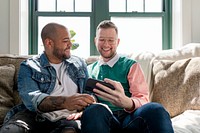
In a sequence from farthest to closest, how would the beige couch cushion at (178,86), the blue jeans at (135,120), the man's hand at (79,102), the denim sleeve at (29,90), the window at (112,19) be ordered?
1. the window at (112,19)
2. the beige couch cushion at (178,86)
3. the denim sleeve at (29,90)
4. the man's hand at (79,102)
5. the blue jeans at (135,120)

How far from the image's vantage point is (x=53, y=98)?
1.92 meters

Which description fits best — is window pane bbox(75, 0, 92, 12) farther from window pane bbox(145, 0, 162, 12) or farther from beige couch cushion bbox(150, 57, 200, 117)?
beige couch cushion bbox(150, 57, 200, 117)

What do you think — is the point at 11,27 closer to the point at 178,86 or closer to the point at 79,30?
the point at 79,30

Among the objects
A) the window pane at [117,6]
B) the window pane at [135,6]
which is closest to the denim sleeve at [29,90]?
the window pane at [117,6]

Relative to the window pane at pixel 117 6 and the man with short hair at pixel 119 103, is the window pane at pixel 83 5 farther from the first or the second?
the man with short hair at pixel 119 103

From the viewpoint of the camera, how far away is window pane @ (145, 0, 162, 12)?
358 cm

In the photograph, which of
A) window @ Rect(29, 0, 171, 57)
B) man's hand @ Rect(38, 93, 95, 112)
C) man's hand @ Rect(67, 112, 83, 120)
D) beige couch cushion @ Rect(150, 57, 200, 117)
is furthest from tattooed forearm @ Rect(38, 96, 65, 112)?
window @ Rect(29, 0, 171, 57)

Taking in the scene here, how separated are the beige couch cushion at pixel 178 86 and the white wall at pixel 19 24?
2.57ft

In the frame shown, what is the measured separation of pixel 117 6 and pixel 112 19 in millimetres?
153

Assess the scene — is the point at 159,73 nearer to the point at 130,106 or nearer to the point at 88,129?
the point at 130,106

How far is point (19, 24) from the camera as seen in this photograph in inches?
129

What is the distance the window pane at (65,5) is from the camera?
140 inches

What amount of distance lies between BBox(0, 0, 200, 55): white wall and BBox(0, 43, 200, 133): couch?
1.64ft

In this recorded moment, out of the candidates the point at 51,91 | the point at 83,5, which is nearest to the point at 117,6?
the point at 83,5
